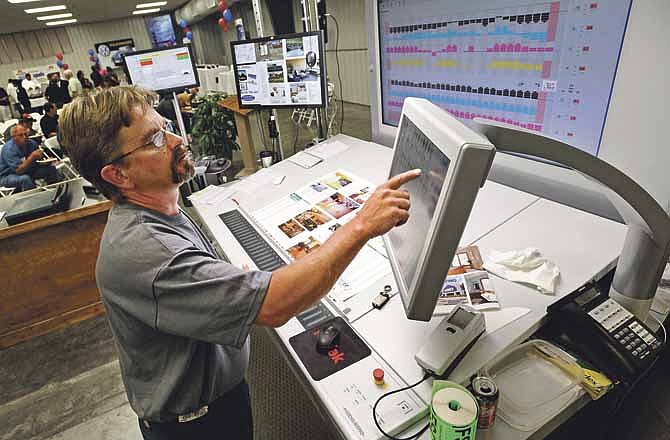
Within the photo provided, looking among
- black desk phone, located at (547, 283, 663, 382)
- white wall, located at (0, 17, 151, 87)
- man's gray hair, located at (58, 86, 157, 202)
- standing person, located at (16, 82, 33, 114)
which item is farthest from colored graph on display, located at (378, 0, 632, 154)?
white wall, located at (0, 17, 151, 87)

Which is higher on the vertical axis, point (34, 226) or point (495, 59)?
point (495, 59)

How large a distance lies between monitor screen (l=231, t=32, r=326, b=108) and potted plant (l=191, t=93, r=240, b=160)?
219 cm

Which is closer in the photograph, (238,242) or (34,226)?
(238,242)

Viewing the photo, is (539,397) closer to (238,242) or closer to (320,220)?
(320,220)

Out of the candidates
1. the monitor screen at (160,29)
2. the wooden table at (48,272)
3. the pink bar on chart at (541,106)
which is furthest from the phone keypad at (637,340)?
the monitor screen at (160,29)

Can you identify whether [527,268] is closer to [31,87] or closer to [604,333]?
[604,333]

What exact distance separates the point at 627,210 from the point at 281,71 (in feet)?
5.67

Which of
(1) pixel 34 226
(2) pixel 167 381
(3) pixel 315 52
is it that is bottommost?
(1) pixel 34 226

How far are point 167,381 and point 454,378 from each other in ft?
2.25

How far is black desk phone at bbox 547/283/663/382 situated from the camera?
82 cm

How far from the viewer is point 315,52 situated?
6.19 ft

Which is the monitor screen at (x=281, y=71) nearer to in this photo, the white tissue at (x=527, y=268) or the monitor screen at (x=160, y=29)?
the white tissue at (x=527, y=268)

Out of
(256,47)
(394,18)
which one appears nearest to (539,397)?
(394,18)

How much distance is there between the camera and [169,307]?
76 cm
